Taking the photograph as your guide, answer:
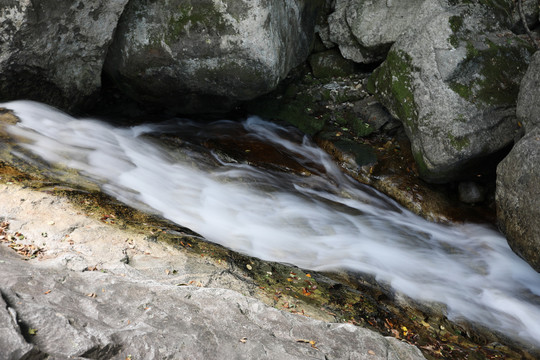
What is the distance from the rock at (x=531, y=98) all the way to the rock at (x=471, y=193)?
161 centimetres

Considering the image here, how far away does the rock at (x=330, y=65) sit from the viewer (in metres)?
9.84

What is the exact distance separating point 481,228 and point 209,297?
5.04 metres

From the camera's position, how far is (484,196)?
7.36 m

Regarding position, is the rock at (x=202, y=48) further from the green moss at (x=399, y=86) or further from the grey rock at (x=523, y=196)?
the grey rock at (x=523, y=196)

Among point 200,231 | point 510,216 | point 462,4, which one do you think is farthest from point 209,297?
point 462,4

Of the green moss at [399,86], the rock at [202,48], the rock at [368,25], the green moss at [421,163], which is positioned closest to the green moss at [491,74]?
the green moss at [399,86]

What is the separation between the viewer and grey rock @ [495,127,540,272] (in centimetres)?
531

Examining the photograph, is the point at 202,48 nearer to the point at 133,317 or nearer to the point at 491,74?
the point at 491,74

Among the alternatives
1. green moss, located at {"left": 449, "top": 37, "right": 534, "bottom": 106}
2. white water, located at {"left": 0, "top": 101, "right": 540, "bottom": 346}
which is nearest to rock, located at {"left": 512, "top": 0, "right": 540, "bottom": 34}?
green moss, located at {"left": 449, "top": 37, "right": 534, "bottom": 106}

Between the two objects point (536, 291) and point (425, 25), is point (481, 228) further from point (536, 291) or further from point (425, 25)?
point (425, 25)

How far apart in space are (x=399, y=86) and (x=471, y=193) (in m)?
2.18

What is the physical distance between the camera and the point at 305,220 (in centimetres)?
650

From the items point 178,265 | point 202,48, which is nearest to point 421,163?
point 202,48

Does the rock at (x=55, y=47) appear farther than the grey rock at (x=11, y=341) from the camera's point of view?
Yes
